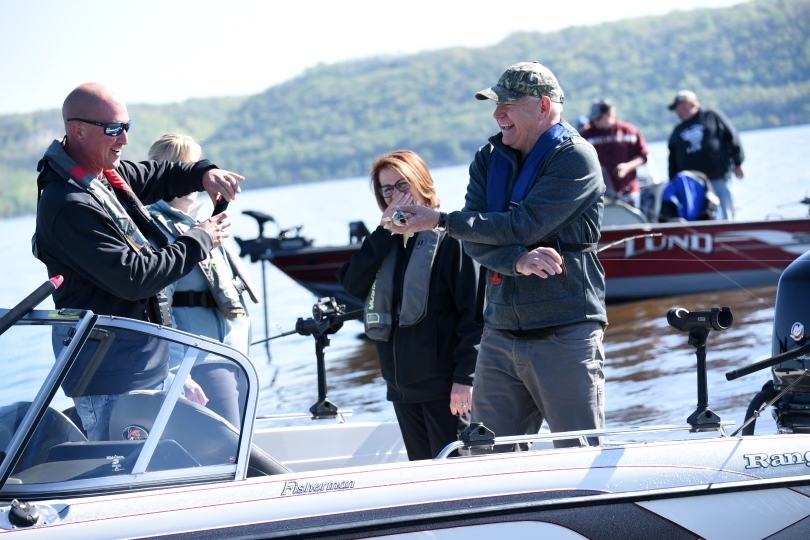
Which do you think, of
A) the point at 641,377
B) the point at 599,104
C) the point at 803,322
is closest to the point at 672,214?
the point at 599,104

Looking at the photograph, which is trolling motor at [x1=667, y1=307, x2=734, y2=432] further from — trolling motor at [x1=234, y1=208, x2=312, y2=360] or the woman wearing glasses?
trolling motor at [x1=234, y1=208, x2=312, y2=360]

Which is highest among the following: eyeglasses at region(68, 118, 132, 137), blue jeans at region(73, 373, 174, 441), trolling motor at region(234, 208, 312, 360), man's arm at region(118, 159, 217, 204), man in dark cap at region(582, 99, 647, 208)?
eyeglasses at region(68, 118, 132, 137)

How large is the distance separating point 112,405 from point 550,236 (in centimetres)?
156

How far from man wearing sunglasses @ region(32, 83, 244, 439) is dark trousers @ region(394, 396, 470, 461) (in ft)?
3.66

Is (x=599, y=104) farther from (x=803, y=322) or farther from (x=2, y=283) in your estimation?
(x=2, y=283)

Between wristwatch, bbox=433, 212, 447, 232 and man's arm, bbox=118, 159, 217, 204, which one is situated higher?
man's arm, bbox=118, 159, 217, 204

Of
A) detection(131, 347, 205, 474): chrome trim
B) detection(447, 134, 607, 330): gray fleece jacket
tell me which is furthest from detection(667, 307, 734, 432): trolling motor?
detection(131, 347, 205, 474): chrome trim

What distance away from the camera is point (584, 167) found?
3.71 metres

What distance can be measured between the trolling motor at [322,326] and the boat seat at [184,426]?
1.51 meters

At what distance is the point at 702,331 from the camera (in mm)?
3631

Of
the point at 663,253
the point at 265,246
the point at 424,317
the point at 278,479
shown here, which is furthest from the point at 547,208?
the point at 663,253

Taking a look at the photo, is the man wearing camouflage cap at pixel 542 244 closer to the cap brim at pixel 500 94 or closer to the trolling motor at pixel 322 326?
the cap brim at pixel 500 94

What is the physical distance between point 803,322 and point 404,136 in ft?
418

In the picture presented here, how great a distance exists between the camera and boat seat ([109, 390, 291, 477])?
3.16m
